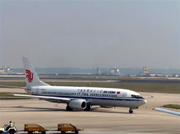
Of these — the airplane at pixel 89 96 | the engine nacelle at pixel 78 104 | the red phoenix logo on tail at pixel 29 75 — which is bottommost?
the engine nacelle at pixel 78 104

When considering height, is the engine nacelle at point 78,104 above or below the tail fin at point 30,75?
below

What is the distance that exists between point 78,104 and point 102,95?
421cm

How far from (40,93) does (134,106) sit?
1875 centimetres

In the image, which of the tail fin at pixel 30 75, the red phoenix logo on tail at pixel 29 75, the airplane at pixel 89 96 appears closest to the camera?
the airplane at pixel 89 96

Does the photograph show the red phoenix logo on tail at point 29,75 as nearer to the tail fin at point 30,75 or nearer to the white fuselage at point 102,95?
the tail fin at point 30,75

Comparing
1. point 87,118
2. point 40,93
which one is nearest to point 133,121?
point 87,118

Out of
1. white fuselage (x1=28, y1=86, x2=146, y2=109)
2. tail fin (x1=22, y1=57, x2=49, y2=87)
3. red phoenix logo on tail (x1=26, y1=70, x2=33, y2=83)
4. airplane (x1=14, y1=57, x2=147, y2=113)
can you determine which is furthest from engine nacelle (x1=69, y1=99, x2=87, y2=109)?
red phoenix logo on tail (x1=26, y1=70, x2=33, y2=83)

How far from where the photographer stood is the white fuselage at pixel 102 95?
54.4 m

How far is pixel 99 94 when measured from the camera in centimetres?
5703

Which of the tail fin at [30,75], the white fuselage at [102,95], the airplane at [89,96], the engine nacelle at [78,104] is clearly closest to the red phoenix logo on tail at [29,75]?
the tail fin at [30,75]

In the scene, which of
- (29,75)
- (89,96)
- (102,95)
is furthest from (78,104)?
(29,75)

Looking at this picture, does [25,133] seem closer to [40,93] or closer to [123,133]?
[123,133]

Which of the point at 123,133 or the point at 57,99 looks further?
the point at 57,99

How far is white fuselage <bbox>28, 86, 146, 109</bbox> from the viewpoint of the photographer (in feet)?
178
